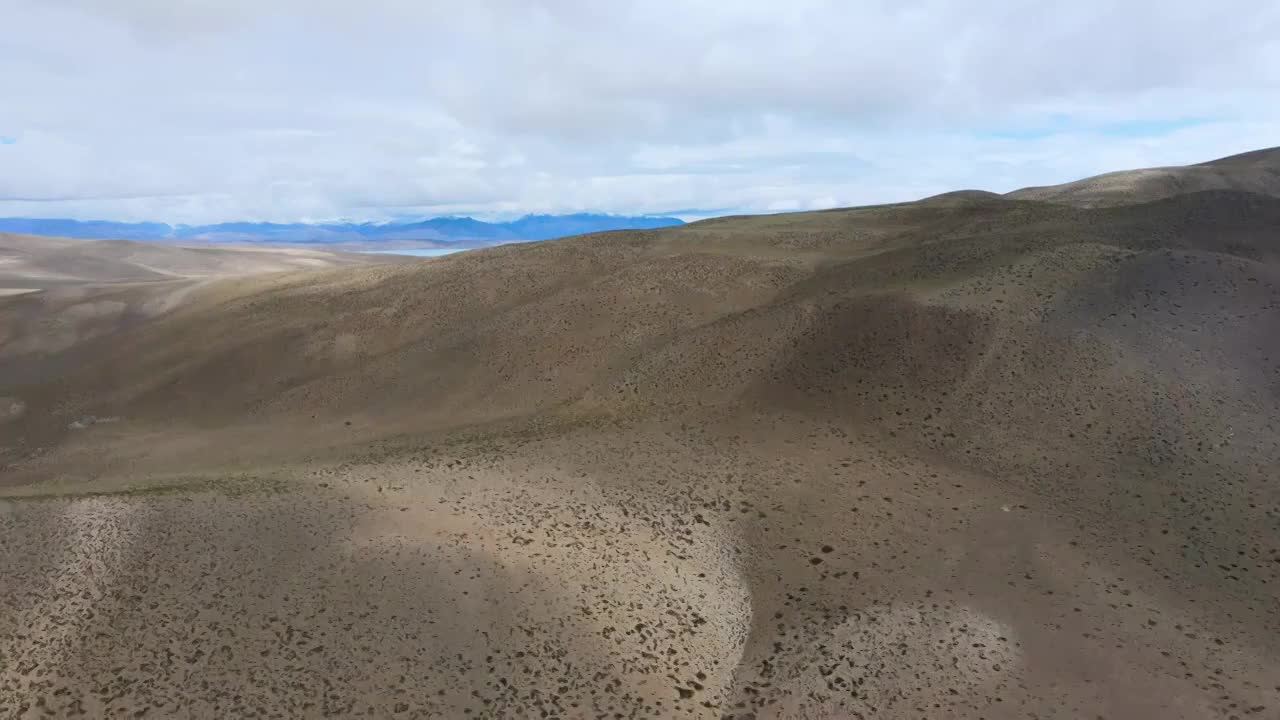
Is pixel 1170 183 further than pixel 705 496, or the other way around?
pixel 1170 183

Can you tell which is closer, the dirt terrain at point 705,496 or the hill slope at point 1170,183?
Result: the dirt terrain at point 705,496

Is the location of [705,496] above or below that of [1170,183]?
below

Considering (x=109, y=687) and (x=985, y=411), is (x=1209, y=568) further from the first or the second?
(x=109, y=687)

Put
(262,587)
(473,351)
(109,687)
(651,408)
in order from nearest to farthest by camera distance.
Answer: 1. (109,687)
2. (262,587)
3. (651,408)
4. (473,351)

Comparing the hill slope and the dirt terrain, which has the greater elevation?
the hill slope

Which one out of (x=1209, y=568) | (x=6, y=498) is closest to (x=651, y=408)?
(x=1209, y=568)
